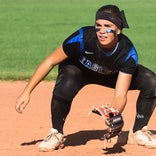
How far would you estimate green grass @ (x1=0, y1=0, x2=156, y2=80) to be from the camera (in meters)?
12.3

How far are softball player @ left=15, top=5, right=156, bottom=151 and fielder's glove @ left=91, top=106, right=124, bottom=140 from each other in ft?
0.69

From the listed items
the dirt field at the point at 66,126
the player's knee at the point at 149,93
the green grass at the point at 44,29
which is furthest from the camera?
the green grass at the point at 44,29

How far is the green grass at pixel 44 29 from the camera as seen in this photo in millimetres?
12267

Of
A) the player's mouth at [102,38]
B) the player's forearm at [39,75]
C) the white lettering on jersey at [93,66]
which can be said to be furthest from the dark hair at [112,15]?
the player's forearm at [39,75]

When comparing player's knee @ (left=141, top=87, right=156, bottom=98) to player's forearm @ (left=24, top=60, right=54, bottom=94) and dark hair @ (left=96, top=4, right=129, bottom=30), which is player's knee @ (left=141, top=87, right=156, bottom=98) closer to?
dark hair @ (left=96, top=4, right=129, bottom=30)

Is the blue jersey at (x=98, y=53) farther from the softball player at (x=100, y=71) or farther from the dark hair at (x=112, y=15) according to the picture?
the dark hair at (x=112, y=15)

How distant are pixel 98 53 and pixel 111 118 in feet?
2.44

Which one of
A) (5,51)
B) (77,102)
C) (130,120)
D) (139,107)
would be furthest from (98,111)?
(5,51)

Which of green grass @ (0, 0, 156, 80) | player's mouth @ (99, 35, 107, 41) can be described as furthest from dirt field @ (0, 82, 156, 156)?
green grass @ (0, 0, 156, 80)

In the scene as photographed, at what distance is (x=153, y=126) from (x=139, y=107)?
106cm

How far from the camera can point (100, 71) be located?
5.78 meters

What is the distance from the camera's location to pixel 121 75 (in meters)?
5.58

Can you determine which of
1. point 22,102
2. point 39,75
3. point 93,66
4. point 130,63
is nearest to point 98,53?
point 93,66

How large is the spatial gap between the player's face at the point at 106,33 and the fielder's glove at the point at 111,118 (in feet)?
2.08
